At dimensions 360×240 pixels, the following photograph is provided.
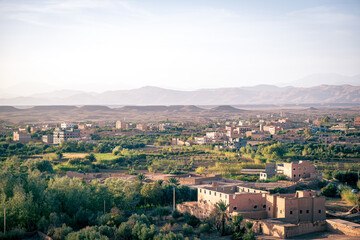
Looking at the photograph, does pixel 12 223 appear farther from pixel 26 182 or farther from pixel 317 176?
pixel 317 176

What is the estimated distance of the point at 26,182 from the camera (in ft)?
80.3

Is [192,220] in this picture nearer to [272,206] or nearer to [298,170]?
[272,206]

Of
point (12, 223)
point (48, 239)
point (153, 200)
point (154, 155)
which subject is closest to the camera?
point (48, 239)

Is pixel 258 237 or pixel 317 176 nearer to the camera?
pixel 258 237

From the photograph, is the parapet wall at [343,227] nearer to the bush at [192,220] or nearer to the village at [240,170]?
the village at [240,170]

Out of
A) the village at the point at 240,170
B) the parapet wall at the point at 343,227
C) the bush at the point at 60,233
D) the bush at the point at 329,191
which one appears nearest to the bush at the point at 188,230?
the village at the point at 240,170

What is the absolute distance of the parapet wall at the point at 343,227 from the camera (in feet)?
67.0

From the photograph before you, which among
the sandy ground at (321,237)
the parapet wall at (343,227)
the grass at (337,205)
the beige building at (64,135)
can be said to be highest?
the beige building at (64,135)

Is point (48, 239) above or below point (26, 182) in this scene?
below

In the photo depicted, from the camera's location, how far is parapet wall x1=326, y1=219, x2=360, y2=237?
67.0 feet

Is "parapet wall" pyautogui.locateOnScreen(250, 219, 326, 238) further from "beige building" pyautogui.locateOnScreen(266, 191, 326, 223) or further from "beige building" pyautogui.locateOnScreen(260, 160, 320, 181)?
"beige building" pyautogui.locateOnScreen(260, 160, 320, 181)

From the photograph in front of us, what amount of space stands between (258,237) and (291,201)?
3.32 m

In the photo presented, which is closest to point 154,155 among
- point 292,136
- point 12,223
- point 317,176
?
point 317,176

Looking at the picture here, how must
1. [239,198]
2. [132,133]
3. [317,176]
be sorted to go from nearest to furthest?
[239,198]
[317,176]
[132,133]
